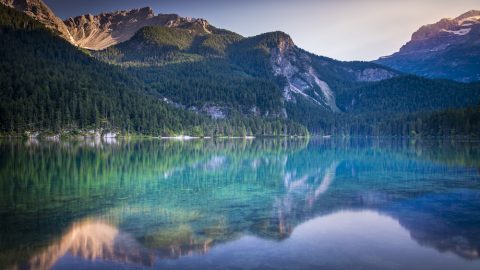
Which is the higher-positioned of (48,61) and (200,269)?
(48,61)

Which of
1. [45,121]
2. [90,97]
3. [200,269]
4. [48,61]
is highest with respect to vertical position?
[48,61]

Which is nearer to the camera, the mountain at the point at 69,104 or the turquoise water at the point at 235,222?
the turquoise water at the point at 235,222

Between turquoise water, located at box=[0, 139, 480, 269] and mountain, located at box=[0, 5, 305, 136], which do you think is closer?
turquoise water, located at box=[0, 139, 480, 269]

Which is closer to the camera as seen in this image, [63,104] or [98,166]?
[98,166]

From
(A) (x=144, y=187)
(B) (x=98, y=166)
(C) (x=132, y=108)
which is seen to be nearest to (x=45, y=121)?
(C) (x=132, y=108)

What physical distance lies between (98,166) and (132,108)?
128 m

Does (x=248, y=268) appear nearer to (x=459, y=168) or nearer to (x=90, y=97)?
(x=459, y=168)

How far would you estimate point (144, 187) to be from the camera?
31.1 m

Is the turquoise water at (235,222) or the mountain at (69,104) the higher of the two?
the mountain at (69,104)

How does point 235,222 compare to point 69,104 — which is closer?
point 235,222

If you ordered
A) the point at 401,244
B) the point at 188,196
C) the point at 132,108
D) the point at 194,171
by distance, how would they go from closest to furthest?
the point at 401,244
the point at 188,196
the point at 194,171
the point at 132,108

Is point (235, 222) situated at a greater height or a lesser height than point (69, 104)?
lesser

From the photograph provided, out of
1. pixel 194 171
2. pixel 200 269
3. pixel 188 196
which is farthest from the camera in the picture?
pixel 194 171

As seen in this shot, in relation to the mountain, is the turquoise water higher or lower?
lower
